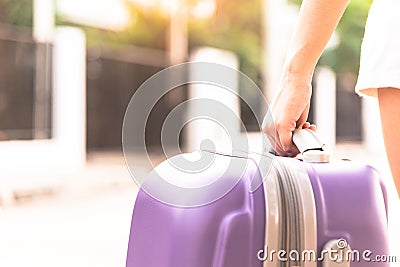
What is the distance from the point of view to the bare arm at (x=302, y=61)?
1.13 m

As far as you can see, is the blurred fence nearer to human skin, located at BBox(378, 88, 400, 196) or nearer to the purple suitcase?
the purple suitcase

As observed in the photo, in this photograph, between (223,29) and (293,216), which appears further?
(223,29)

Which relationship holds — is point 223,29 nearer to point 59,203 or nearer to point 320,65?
point 320,65

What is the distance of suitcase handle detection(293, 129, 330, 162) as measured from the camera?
119 centimetres

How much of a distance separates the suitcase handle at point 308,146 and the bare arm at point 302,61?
1 cm

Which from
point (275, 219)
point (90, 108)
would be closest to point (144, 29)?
point (90, 108)

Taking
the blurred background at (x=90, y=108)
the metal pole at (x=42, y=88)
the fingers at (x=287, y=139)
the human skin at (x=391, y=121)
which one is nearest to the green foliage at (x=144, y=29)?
the blurred background at (x=90, y=108)

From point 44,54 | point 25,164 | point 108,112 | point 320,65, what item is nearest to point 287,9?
point 320,65

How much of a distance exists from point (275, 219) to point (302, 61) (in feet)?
0.78

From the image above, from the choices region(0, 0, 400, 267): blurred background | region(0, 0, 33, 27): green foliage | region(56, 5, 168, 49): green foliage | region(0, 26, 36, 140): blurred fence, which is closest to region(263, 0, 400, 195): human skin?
region(0, 0, 400, 267): blurred background

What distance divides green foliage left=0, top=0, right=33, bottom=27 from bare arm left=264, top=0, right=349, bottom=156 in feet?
40.3

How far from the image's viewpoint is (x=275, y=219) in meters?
1.12

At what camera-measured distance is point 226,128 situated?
1230 mm

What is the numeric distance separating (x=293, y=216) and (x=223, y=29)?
16.6 m
